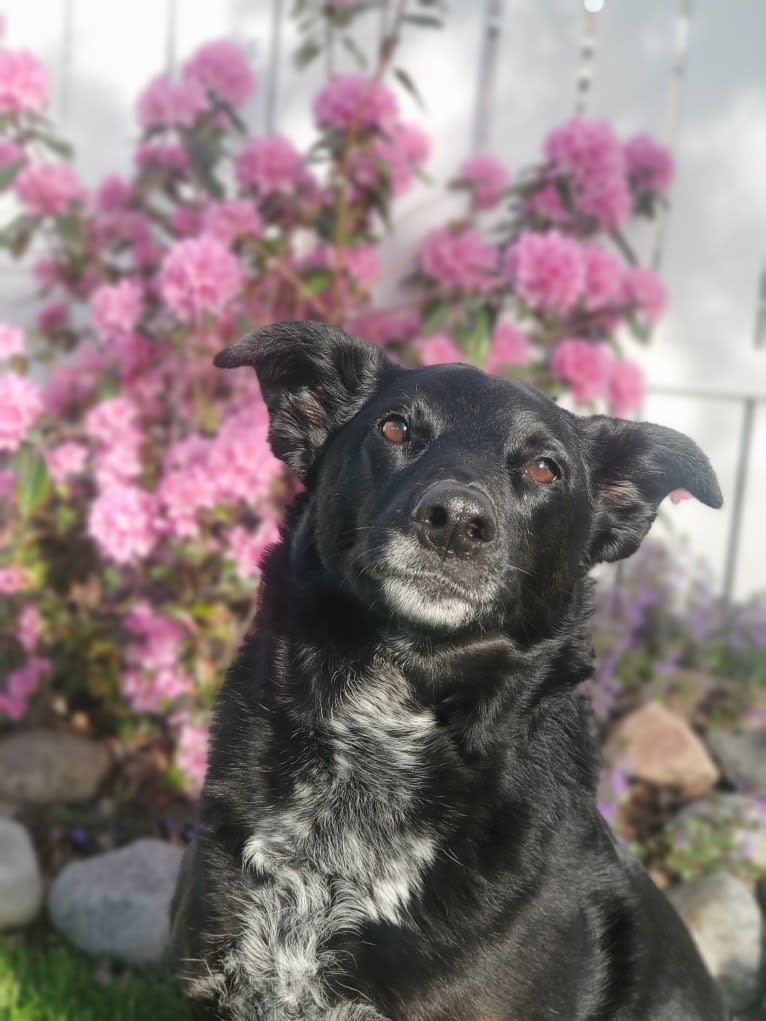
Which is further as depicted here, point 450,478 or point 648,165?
point 648,165

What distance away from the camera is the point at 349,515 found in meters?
2.44

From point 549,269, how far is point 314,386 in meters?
1.88

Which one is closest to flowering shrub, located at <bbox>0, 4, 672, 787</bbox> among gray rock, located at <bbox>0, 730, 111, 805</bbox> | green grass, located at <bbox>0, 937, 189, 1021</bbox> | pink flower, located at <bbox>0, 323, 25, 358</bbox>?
pink flower, located at <bbox>0, 323, 25, 358</bbox>

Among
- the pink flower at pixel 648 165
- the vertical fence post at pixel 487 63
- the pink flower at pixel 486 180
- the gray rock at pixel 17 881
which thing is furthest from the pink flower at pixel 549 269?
the gray rock at pixel 17 881

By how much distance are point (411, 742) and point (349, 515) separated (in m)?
0.51

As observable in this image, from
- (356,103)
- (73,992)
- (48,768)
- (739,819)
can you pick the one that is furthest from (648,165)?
(73,992)

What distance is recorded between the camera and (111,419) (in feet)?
13.5

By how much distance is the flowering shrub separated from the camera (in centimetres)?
405

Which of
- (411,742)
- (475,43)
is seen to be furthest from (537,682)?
(475,43)

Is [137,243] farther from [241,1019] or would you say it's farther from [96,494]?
[241,1019]

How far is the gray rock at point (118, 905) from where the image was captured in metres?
3.60

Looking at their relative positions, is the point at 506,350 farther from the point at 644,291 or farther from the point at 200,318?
the point at 200,318

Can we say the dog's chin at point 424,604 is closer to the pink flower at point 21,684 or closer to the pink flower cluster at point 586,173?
the pink flower at point 21,684

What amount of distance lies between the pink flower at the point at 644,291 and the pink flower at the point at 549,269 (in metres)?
0.45
